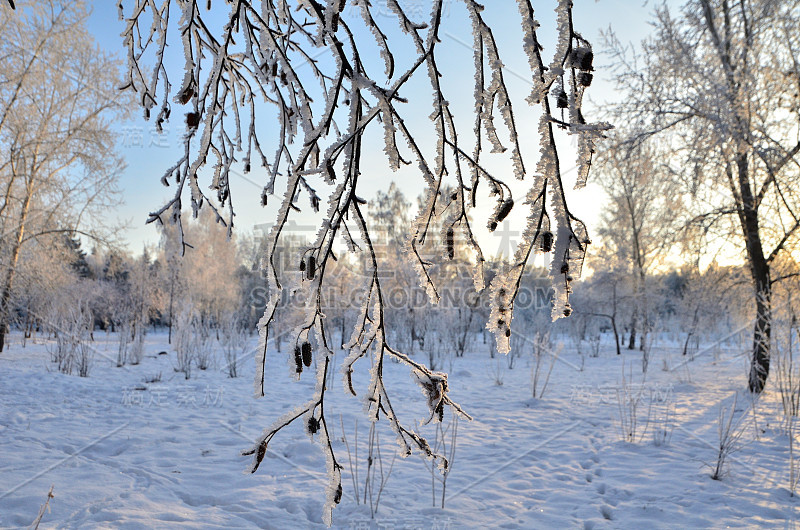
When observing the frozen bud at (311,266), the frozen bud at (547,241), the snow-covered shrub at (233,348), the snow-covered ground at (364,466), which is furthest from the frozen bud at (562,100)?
the snow-covered shrub at (233,348)

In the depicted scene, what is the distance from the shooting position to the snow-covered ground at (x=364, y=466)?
9.29 ft

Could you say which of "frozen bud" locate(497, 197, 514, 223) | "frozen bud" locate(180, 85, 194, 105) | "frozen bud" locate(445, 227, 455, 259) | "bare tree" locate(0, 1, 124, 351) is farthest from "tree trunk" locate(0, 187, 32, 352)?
"frozen bud" locate(497, 197, 514, 223)

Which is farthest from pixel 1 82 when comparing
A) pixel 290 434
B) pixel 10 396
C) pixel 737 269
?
pixel 737 269

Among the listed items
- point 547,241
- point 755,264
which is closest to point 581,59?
point 547,241

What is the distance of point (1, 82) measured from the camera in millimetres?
9195

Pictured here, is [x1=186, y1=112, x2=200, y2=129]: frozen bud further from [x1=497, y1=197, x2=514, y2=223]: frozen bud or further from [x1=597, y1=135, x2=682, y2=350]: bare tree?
[x1=597, y1=135, x2=682, y2=350]: bare tree

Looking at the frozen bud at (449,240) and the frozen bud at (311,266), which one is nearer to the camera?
the frozen bud at (311,266)

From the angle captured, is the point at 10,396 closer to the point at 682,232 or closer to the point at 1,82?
the point at 1,82

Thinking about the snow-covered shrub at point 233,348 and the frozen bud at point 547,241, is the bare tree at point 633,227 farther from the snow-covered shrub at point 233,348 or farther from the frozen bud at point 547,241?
the frozen bud at point 547,241

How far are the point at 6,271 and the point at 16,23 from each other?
554cm

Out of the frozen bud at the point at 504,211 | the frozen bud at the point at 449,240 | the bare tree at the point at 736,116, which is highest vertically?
the bare tree at the point at 736,116

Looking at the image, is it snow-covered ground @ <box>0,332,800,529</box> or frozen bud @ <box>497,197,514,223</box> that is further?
snow-covered ground @ <box>0,332,800,529</box>

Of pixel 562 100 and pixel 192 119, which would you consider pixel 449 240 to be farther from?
pixel 192 119

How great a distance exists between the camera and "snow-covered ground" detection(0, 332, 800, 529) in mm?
2830
